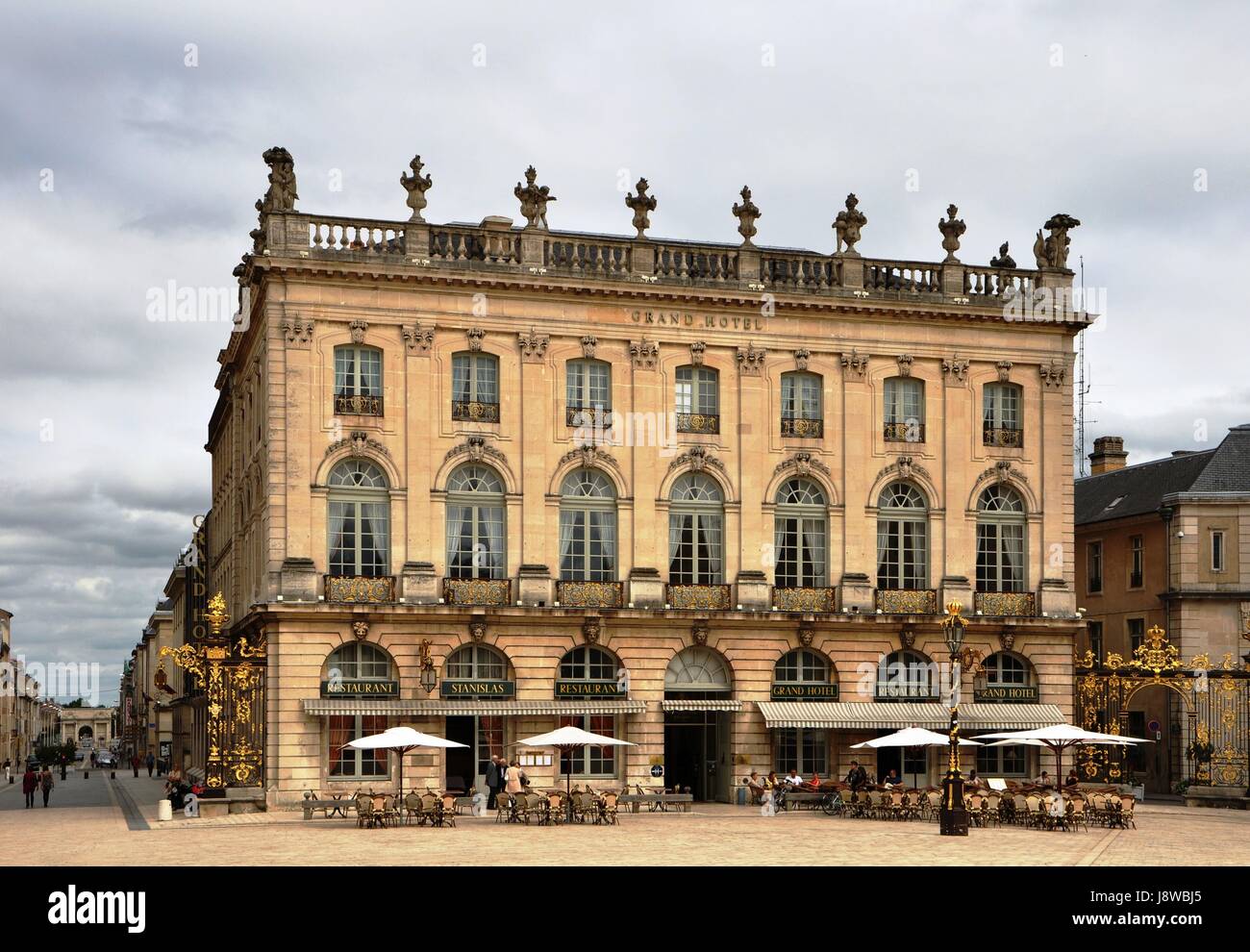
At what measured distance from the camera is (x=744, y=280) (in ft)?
167

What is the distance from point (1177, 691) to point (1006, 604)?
5569 millimetres

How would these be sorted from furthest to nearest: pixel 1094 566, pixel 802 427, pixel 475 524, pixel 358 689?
pixel 1094 566
pixel 802 427
pixel 475 524
pixel 358 689

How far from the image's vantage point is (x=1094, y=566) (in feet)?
217

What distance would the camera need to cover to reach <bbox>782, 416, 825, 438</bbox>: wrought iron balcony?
168 ft

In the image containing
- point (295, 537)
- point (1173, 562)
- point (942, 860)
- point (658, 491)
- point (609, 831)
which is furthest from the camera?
point (1173, 562)

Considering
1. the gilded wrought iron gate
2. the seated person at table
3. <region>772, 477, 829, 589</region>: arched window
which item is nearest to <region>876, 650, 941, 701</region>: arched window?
<region>772, 477, 829, 589</region>: arched window

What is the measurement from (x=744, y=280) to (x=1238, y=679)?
18.2 metres

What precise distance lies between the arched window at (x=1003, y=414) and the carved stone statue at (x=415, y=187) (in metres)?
18.2

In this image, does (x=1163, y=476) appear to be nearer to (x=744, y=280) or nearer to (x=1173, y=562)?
(x=1173, y=562)

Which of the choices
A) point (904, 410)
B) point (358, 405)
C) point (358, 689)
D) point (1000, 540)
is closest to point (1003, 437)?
point (1000, 540)

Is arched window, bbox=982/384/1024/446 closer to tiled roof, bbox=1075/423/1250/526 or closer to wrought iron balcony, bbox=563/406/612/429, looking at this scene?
tiled roof, bbox=1075/423/1250/526

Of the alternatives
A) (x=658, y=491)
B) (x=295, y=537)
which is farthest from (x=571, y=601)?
(x=295, y=537)

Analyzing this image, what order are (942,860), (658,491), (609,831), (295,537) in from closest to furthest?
(942,860), (609,831), (295,537), (658,491)

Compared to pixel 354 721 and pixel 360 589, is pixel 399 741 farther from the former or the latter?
pixel 360 589
